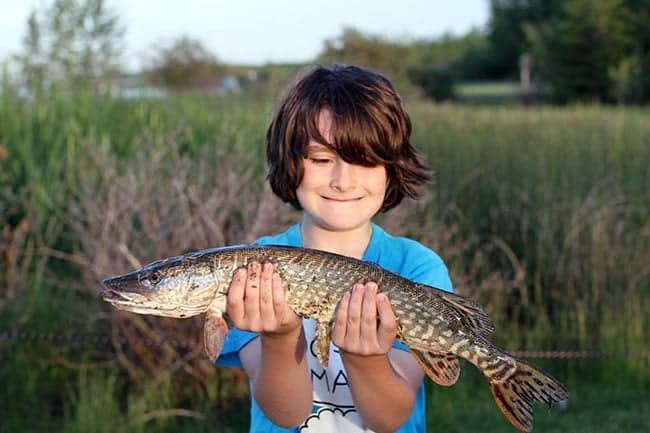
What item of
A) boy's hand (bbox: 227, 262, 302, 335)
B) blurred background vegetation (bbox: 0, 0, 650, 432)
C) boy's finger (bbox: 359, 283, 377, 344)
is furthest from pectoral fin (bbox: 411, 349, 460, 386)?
blurred background vegetation (bbox: 0, 0, 650, 432)

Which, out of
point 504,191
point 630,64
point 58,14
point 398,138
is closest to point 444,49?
point 630,64

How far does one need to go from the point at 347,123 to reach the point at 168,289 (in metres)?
0.59

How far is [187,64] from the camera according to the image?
71.6 feet

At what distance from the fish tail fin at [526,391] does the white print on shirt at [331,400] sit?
0.36 metres

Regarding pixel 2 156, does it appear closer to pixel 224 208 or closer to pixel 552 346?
pixel 224 208

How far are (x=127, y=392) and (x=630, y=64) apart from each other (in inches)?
778

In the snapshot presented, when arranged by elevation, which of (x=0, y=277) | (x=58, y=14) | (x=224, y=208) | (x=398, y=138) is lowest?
(x=0, y=277)

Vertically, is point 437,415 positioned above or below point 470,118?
below

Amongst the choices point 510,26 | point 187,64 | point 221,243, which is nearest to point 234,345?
point 221,243

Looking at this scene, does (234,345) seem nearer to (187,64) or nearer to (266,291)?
(266,291)

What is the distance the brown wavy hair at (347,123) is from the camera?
2305mm

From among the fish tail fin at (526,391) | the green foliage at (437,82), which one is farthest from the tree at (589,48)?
the fish tail fin at (526,391)

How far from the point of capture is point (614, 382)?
5410 mm

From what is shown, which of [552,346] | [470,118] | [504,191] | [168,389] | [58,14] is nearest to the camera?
[168,389]
